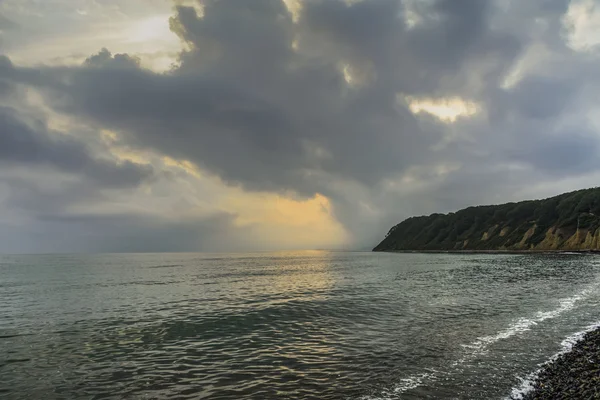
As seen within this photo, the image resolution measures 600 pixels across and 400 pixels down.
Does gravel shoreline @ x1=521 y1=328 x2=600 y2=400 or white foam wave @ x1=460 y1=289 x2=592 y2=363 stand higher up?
gravel shoreline @ x1=521 y1=328 x2=600 y2=400

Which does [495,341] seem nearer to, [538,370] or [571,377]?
[538,370]

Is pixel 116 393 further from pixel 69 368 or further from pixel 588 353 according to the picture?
pixel 588 353

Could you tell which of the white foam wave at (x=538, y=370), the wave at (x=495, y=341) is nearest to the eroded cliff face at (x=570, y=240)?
the wave at (x=495, y=341)

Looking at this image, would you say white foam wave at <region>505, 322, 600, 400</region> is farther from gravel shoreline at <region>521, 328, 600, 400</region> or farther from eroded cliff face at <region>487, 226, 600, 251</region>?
eroded cliff face at <region>487, 226, 600, 251</region>

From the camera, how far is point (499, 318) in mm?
31094

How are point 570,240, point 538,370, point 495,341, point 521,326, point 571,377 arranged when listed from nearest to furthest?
point 571,377 < point 538,370 < point 495,341 < point 521,326 < point 570,240

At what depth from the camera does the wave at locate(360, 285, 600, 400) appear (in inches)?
619

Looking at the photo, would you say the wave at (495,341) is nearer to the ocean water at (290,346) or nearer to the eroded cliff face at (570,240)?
the ocean water at (290,346)

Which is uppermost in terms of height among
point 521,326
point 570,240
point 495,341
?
point 495,341

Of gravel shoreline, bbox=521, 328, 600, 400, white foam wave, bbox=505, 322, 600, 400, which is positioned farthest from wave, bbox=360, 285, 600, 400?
gravel shoreline, bbox=521, 328, 600, 400

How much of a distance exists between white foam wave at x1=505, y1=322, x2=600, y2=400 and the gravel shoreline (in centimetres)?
15

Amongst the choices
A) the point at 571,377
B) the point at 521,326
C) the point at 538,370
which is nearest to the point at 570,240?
the point at 521,326

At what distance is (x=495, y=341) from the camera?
23.4 meters

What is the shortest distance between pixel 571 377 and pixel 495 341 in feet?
24.1
